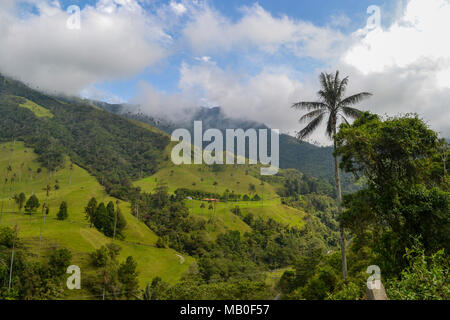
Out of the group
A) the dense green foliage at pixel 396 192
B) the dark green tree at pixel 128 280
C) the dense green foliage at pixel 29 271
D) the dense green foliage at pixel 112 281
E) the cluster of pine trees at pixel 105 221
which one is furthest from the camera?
the cluster of pine trees at pixel 105 221

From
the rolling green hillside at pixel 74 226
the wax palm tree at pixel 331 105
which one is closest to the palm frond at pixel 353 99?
the wax palm tree at pixel 331 105

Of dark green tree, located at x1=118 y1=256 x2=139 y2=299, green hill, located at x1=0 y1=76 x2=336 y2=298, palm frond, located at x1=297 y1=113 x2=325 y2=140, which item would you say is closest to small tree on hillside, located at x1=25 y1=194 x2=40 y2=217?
green hill, located at x1=0 y1=76 x2=336 y2=298

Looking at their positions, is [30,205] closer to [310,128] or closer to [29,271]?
[29,271]

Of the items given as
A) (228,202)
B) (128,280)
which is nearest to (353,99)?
(128,280)

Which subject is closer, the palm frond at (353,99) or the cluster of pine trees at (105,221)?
the palm frond at (353,99)

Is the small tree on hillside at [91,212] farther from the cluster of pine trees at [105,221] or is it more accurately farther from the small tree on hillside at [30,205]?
the small tree on hillside at [30,205]

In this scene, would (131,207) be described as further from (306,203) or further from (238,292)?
(306,203)

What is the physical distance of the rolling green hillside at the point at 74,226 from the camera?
240 ft

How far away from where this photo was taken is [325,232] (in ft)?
423

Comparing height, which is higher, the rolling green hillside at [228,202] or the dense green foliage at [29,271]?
the rolling green hillside at [228,202]

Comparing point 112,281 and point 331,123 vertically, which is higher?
point 331,123

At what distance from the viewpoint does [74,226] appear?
279ft

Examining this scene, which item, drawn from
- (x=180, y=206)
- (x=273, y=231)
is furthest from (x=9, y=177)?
(x=273, y=231)

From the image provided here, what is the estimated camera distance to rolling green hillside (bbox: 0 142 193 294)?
7306cm
